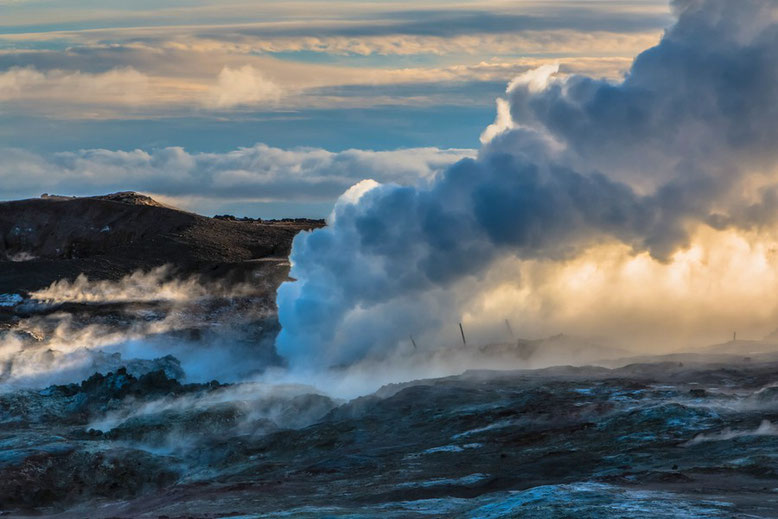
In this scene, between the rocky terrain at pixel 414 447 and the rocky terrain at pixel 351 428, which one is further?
the rocky terrain at pixel 351 428

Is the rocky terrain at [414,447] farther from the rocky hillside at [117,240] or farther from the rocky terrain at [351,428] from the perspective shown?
the rocky hillside at [117,240]

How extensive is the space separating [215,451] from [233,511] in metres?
13.4

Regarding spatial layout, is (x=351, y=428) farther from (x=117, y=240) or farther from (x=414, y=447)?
(x=117, y=240)

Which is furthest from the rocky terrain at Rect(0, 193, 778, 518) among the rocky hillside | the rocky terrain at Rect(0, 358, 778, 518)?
the rocky hillside

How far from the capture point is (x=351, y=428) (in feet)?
172

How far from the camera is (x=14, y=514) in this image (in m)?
45.3

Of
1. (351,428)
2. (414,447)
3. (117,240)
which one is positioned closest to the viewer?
(414,447)

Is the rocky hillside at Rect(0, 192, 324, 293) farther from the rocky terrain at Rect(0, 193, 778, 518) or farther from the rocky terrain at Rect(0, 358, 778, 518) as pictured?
the rocky terrain at Rect(0, 358, 778, 518)

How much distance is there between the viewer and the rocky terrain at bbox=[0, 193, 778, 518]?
122 feet

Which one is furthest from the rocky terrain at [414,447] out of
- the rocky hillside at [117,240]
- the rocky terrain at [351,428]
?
the rocky hillside at [117,240]

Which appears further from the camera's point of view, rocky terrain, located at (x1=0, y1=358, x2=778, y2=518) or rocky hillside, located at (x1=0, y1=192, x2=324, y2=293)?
rocky hillside, located at (x1=0, y1=192, x2=324, y2=293)

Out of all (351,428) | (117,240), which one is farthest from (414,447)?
(117,240)

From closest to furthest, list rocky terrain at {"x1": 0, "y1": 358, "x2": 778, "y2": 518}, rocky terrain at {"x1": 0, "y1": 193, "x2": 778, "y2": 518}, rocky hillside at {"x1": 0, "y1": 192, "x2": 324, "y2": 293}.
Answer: rocky terrain at {"x1": 0, "y1": 358, "x2": 778, "y2": 518} → rocky terrain at {"x1": 0, "y1": 193, "x2": 778, "y2": 518} → rocky hillside at {"x1": 0, "y1": 192, "x2": 324, "y2": 293}

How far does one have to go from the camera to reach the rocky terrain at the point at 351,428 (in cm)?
3722
